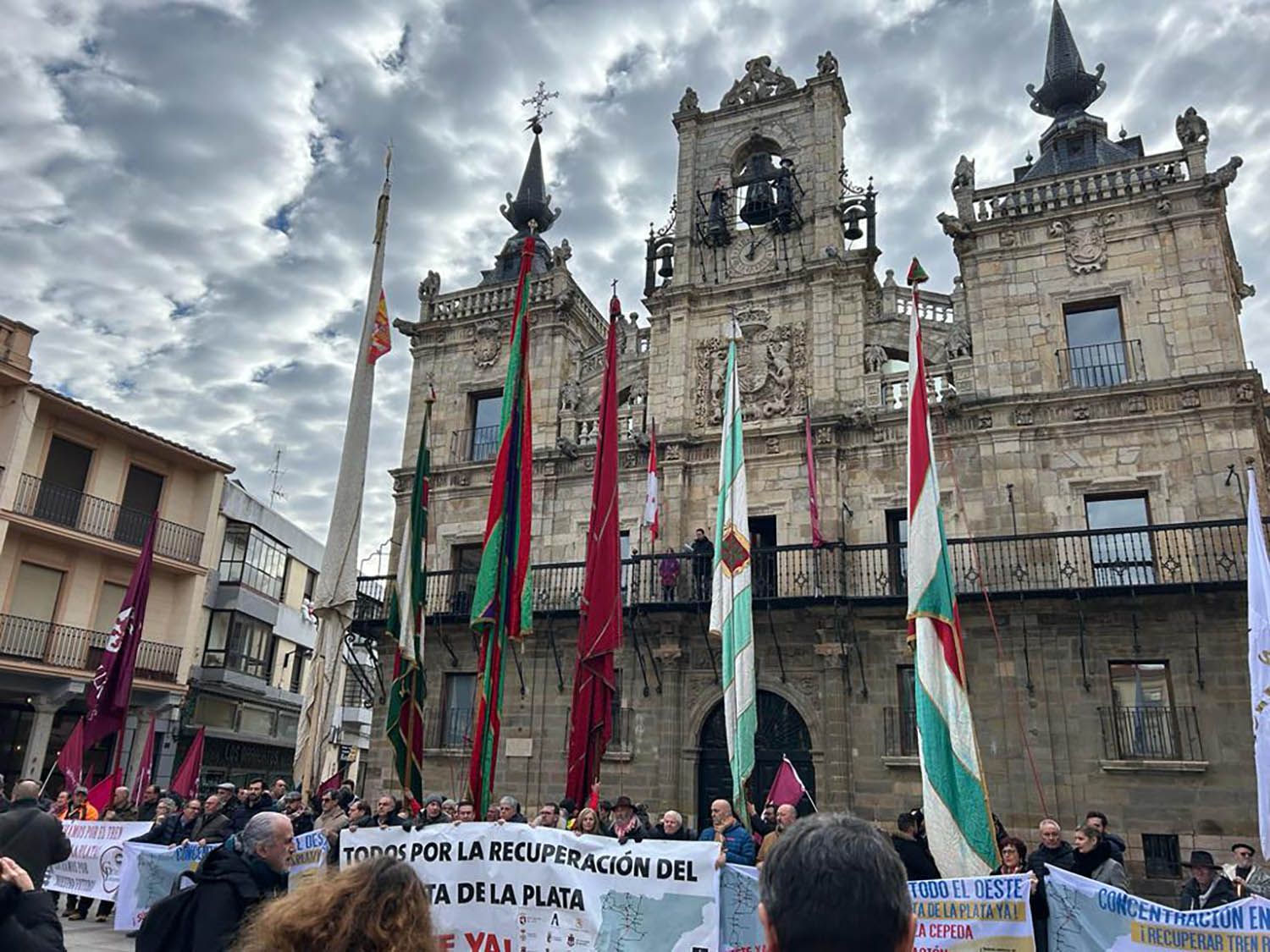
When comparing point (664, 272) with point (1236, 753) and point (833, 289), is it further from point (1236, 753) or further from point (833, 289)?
point (1236, 753)

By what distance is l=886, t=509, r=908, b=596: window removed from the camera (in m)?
17.6

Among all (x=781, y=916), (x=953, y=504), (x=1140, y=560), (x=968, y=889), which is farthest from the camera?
(x=953, y=504)

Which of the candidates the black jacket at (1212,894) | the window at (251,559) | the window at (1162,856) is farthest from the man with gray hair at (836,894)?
the window at (251,559)

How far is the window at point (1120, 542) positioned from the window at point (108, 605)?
75.7ft

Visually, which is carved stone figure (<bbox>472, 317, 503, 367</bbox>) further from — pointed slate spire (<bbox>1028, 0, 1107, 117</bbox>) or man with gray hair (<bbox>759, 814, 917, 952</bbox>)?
man with gray hair (<bbox>759, 814, 917, 952</bbox>)

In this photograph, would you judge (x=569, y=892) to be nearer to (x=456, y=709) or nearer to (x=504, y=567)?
(x=504, y=567)

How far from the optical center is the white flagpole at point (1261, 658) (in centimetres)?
1005

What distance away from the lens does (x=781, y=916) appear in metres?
1.82

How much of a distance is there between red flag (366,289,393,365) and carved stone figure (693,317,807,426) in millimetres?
10057

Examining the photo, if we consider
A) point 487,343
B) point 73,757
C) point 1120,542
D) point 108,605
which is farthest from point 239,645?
point 1120,542

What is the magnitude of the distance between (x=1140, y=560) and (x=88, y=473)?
24898mm

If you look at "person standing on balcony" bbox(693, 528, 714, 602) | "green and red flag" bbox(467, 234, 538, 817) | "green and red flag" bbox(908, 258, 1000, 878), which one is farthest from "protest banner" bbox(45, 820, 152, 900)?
"person standing on balcony" bbox(693, 528, 714, 602)

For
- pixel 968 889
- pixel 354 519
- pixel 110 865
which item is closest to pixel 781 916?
pixel 968 889

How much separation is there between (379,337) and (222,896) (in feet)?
26.7
